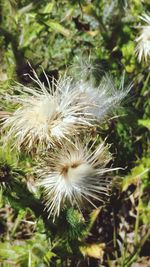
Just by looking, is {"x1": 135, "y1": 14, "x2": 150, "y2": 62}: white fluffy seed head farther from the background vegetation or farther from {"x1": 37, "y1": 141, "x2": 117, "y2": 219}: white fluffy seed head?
{"x1": 37, "y1": 141, "x2": 117, "y2": 219}: white fluffy seed head

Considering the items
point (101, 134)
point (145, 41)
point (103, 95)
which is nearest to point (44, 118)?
point (103, 95)

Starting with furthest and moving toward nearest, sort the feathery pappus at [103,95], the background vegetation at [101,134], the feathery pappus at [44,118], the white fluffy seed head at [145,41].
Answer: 1. the white fluffy seed head at [145,41]
2. the background vegetation at [101,134]
3. the feathery pappus at [103,95]
4. the feathery pappus at [44,118]

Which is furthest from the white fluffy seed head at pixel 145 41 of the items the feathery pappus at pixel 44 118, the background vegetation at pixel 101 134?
the feathery pappus at pixel 44 118

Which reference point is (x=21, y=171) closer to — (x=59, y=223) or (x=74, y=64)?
(x=59, y=223)

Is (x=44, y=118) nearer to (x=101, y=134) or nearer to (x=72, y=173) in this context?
(x=72, y=173)

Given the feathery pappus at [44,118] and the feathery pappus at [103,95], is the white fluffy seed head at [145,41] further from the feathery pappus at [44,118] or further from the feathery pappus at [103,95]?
→ the feathery pappus at [44,118]
